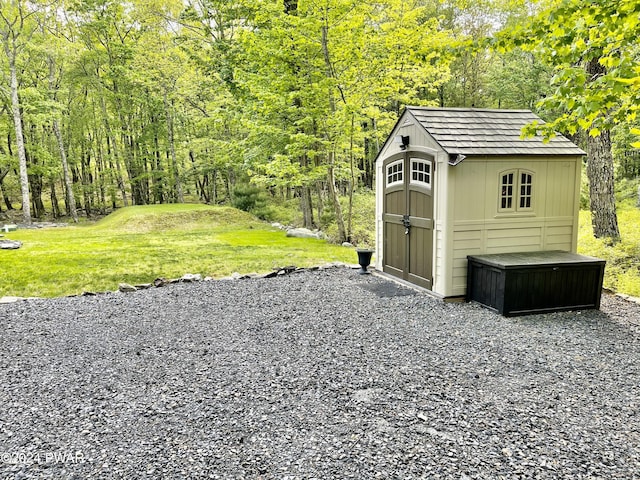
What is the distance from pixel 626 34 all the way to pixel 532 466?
12.7 ft

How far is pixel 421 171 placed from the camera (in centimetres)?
605

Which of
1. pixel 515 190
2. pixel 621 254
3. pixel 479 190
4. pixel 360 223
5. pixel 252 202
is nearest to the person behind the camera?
pixel 479 190

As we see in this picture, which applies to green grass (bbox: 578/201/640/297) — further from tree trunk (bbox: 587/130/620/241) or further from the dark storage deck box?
the dark storage deck box

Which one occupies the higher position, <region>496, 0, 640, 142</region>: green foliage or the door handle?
<region>496, 0, 640, 142</region>: green foliage

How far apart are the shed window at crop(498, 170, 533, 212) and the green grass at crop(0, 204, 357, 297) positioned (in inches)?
150

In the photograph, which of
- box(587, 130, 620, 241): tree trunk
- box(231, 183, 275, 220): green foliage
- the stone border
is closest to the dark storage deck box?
box(587, 130, 620, 241): tree trunk

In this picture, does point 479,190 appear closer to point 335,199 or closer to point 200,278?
point 200,278

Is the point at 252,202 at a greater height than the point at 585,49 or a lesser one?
lesser

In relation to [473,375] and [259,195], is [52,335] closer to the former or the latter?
[473,375]

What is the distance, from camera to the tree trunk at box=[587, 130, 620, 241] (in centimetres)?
761

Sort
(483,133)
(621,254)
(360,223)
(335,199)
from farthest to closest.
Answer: (360,223) < (335,199) < (621,254) < (483,133)

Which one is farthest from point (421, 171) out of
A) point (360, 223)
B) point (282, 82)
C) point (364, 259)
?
point (360, 223)

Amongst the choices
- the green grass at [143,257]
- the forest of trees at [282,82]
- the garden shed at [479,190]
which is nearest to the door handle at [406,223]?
the garden shed at [479,190]

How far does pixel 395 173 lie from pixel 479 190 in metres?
1.53
